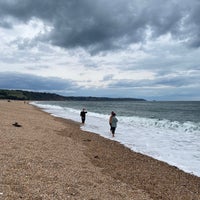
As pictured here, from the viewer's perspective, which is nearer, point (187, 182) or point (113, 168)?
point (187, 182)

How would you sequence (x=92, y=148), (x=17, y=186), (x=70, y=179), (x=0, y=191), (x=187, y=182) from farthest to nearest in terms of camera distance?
(x=92, y=148)
(x=187, y=182)
(x=70, y=179)
(x=17, y=186)
(x=0, y=191)

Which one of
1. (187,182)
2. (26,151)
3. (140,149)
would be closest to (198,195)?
(187,182)

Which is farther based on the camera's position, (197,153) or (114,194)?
(197,153)

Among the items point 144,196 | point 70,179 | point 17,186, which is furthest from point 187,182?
point 17,186

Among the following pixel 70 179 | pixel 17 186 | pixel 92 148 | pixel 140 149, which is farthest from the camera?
pixel 140 149

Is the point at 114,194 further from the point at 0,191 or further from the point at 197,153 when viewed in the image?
the point at 197,153

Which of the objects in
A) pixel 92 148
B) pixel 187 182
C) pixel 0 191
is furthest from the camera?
pixel 92 148

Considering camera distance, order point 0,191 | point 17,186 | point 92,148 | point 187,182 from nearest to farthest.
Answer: point 0,191 < point 17,186 < point 187,182 < point 92,148

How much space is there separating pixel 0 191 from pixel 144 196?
334 cm

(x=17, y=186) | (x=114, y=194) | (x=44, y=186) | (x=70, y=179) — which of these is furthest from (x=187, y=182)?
(x=17, y=186)

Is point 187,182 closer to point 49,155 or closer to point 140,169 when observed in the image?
point 140,169

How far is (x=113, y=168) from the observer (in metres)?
9.74

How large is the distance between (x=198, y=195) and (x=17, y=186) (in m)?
4.63

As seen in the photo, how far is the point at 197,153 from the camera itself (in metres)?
13.9
